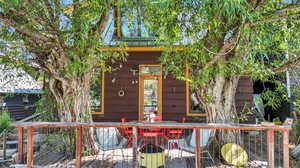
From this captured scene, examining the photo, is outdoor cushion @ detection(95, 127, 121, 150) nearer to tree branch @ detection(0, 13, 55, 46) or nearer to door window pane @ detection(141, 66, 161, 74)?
tree branch @ detection(0, 13, 55, 46)

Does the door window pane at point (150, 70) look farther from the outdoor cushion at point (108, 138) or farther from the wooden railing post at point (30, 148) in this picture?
the wooden railing post at point (30, 148)

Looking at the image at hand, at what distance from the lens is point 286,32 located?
3.23 m

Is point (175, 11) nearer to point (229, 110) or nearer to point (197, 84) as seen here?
point (197, 84)

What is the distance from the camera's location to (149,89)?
6750mm

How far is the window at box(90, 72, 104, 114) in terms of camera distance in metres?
6.71

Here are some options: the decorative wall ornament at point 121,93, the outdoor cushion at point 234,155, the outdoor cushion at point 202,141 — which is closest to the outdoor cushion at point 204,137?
the outdoor cushion at point 202,141

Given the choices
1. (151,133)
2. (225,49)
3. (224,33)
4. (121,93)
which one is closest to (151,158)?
(151,133)

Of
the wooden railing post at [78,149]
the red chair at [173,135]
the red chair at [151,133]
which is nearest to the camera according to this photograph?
the wooden railing post at [78,149]

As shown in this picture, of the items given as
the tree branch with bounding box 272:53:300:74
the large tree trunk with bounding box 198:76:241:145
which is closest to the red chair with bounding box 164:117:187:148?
the large tree trunk with bounding box 198:76:241:145

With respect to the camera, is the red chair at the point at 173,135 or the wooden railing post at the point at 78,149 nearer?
the wooden railing post at the point at 78,149

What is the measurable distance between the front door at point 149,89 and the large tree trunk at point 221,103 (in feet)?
9.08

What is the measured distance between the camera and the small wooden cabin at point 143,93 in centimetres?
656

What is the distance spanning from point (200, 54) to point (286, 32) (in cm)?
145

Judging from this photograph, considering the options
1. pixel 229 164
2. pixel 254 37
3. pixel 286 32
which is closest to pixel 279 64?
pixel 286 32
